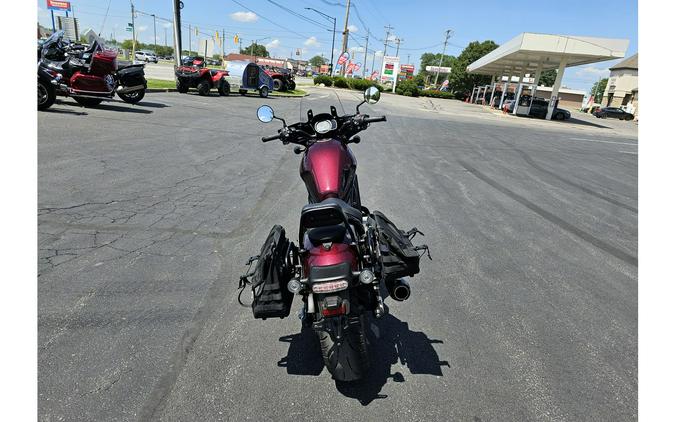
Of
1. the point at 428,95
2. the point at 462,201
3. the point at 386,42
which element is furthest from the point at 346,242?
the point at 386,42

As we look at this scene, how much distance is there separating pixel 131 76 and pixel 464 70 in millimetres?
57233

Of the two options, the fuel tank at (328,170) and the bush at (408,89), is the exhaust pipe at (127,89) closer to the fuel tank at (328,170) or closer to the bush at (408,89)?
the fuel tank at (328,170)

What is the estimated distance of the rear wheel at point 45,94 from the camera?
9.70 m

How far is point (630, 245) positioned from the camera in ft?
16.8

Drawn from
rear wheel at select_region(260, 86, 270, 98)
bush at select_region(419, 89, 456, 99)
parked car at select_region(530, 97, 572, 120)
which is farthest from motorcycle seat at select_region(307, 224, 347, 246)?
bush at select_region(419, 89, 456, 99)

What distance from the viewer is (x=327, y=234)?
2.14 metres

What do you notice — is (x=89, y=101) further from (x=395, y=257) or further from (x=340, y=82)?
(x=340, y=82)

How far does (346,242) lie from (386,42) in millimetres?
102057

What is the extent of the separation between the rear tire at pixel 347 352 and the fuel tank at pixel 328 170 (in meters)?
0.90

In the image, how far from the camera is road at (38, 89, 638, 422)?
2285mm

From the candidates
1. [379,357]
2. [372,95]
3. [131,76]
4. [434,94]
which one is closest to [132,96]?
[131,76]

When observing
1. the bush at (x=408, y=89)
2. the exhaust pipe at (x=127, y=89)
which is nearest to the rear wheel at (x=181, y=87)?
the exhaust pipe at (x=127, y=89)

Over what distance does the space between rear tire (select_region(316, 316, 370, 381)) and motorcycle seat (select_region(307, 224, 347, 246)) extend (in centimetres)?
56
